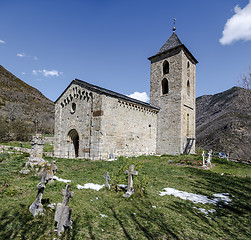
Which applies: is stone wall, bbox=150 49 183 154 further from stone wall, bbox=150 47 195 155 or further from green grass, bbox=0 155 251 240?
green grass, bbox=0 155 251 240

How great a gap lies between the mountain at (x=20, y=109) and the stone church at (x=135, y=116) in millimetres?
21870

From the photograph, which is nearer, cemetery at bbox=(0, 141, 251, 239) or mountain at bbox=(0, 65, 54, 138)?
cemetery at bbox=(0, 141, 251, 239)

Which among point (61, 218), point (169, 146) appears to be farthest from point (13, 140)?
point (61, 218)

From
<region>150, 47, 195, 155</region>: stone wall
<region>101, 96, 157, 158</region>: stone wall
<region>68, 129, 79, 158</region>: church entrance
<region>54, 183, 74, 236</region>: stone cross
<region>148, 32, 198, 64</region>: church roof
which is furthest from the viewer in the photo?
<region>148, 32, 198, 64</region>: church roof

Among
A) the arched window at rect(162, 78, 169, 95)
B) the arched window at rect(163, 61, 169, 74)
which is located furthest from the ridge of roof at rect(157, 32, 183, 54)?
the arched window at rect(162, 78, 169, 95)

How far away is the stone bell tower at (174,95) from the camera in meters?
18.9

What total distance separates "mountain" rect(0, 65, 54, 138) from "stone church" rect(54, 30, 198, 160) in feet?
71.8

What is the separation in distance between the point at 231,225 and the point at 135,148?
12.5 m

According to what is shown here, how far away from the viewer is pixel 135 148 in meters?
16.8

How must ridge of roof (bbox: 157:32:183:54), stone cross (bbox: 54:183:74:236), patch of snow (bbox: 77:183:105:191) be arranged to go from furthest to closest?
ridge of roof (bbox: 157:32:183:54), patch of snow (bbox: 77:183:105:191), stone cross (bbox: 54:183:74:236)

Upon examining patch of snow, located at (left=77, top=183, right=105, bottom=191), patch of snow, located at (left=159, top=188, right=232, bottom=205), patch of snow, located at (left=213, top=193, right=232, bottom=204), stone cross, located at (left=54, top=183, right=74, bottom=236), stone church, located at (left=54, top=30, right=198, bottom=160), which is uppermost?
stone church, located at (left=54, top=30, right=198, bottom=160)

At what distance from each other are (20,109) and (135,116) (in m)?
43.2

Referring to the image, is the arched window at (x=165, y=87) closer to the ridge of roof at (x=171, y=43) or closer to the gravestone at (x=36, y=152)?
the ridge of roof at (x=171, y=43)

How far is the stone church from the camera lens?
552 inches
